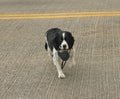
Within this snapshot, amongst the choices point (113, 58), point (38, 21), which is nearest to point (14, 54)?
point (113, 58)

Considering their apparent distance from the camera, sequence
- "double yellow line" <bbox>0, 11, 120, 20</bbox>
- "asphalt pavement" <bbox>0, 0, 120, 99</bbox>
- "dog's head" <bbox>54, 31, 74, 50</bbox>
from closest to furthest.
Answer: "asphalt pavement" <bbox>0, 0, 120, 99</bbox>, "dog's head" <bbox>54, 31, 74, 50</bbox>, "double yellow line" <bbox>0, 11, 120, 20</bbox>

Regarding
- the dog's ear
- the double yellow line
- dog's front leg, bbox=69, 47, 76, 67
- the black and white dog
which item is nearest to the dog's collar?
the black and white dog

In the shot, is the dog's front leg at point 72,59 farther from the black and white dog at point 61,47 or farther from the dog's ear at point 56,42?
the dog's ear at point 56,42

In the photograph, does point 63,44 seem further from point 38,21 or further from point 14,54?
point 38,21

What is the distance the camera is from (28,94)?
7062 millimetres

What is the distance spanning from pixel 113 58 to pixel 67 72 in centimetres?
115

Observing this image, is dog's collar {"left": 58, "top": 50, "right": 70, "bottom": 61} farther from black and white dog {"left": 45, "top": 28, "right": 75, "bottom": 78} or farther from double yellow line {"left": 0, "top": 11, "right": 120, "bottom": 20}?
double yellow line {"left": 0, "top": 11, "right": 120, "bottom": 20}

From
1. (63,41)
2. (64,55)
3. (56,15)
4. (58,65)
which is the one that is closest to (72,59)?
(58,65)

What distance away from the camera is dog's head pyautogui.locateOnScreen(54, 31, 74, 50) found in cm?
739

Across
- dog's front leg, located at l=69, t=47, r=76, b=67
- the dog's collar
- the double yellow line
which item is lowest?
the double yellow line

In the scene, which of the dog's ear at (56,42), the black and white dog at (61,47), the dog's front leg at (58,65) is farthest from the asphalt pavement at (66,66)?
the dog's ear at (56,42)

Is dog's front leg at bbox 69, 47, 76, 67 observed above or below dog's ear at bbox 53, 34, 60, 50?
below

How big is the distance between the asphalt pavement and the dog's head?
61 centimetres

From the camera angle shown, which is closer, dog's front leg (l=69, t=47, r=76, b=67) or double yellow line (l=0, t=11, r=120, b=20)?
dog's front leg (l=69, t=47, r=76, b=67)
